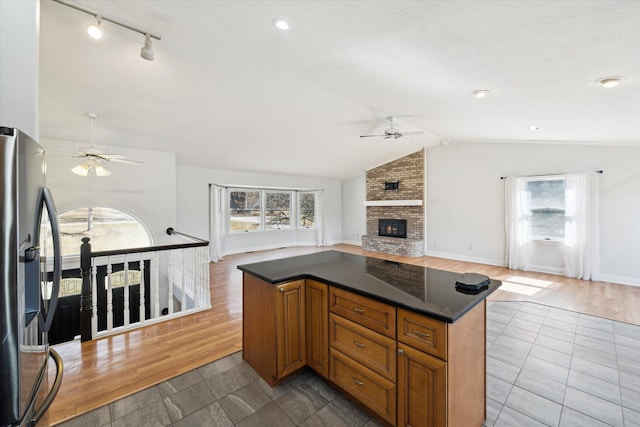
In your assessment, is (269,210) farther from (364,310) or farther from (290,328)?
(364,310)

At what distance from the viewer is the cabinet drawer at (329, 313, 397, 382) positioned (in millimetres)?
1560

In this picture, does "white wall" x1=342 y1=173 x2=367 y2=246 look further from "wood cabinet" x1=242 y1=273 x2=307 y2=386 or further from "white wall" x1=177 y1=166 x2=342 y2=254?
"wood cabinet" x1=242 y1=273 x2=307 y2=386

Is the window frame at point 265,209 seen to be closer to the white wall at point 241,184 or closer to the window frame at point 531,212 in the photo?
the white wall at point 241,184

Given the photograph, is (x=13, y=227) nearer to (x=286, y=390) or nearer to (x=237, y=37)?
(x=286, y=390)

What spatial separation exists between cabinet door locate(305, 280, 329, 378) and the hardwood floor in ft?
3.21

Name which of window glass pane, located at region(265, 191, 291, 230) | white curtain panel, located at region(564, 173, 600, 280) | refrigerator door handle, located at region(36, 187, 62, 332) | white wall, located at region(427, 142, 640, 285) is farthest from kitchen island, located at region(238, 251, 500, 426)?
window glass pane, located at region(265, 191, 291, 230)

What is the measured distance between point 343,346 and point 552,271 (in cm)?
578

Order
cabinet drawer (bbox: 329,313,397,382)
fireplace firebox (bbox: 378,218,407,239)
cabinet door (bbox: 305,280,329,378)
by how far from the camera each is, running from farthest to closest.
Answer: fireplace firebox (bbox: 378,218,407,239) → cabinet door (bbox: 305,280,329,378) → cabinet drawer (bbox: 329,313,397,382)

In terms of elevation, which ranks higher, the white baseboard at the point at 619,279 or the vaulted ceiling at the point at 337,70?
the vaulted ceiling at the point at 337,70

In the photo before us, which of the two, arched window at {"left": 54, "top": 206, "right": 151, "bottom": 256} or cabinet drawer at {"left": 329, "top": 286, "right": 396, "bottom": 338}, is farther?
arched window at {"left": 54, "top": 206, "right": 151, "bottom": 256}

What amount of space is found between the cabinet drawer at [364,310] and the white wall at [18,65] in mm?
1924

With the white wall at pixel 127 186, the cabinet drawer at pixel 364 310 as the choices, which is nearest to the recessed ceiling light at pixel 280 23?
the cabinet drawer at pixel 364 310

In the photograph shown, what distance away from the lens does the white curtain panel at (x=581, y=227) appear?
16.1ft

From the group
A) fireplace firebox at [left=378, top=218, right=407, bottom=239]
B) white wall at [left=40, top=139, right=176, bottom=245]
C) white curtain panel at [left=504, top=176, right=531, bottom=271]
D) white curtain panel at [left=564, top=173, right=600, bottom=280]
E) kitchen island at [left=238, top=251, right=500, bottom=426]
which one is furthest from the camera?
fireplace firebox at [left=378, top=218, right=407, bottom=239]
